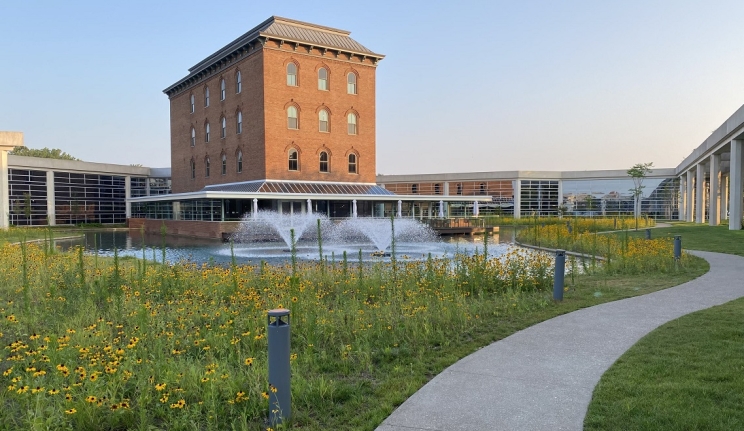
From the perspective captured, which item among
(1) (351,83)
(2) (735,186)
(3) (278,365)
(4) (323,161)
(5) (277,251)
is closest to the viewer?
(3) (278,365)

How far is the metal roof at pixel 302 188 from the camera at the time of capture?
126ft

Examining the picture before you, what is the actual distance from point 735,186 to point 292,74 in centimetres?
3161

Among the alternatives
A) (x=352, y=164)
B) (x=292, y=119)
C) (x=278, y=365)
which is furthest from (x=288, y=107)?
(x=278, y=365)

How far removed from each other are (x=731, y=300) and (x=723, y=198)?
48.2m

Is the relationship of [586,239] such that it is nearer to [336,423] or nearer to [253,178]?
[336,423]

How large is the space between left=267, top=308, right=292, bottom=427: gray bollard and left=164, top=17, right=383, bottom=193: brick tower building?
36.7 metres

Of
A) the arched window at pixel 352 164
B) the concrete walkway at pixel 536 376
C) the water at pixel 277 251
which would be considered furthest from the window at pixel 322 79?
the concrete walkway at pixel 536 376

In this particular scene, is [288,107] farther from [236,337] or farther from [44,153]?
[44,153]

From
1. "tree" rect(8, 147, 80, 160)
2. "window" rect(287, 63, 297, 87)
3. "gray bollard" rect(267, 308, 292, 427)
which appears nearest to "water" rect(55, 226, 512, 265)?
"gray bollard" rect(267, 308, 292, 427)

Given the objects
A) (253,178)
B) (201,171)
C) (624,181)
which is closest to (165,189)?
(201,171)

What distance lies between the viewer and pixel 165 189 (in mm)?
60219

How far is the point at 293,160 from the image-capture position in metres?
41.8

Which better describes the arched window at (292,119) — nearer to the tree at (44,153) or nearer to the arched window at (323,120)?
the arched window at (323,120)

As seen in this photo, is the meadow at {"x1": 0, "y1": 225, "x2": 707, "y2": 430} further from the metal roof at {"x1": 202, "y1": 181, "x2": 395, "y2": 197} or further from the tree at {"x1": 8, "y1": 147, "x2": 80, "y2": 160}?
the tree at {"x1": 8, "y1": 147, "x2": 80, "y2": 160}
